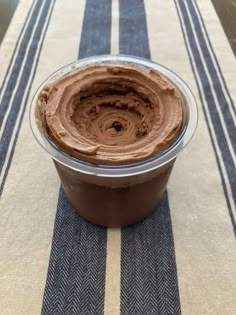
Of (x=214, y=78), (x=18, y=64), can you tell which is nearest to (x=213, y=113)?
(x=214, y=78)

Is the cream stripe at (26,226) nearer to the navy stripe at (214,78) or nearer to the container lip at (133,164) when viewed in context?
the container lip at (133,164)

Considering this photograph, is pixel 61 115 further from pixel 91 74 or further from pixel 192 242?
pixel 192 242

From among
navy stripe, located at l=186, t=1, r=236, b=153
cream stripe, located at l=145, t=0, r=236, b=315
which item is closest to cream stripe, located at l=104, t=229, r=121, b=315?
cream stripe, located at l=145, t=0, r=236, b=315

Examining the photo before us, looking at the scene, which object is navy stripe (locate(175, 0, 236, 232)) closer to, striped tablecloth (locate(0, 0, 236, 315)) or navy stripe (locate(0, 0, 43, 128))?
striped tablecloth (locate(0, 0, 236, 315))

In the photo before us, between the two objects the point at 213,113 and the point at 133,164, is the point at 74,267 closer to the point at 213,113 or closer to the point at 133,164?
the point at 133,164

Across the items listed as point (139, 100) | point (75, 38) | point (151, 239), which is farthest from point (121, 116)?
point (75, 38)

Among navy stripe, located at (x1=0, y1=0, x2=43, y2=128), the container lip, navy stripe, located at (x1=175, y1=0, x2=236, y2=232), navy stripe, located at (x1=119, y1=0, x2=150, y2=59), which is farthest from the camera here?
navy stripe, located at (x1=119, y1=0, x2=150, y2=59)

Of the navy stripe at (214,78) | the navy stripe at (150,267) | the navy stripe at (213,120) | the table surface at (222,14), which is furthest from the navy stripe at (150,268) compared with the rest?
the table surface at (222,14)
